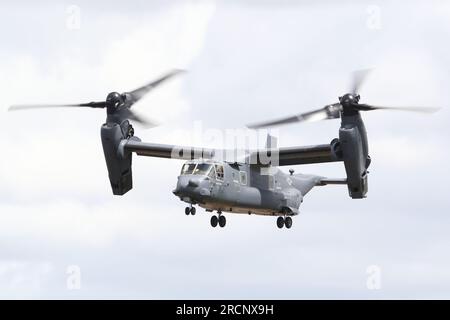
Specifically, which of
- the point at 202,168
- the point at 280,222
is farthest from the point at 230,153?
the point at 280,222

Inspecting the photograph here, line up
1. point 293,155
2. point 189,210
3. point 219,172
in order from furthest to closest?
point 293,155, point 219,172, point 189,210

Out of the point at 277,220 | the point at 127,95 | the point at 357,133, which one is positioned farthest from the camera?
the point at 277,220

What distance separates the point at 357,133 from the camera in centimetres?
4019

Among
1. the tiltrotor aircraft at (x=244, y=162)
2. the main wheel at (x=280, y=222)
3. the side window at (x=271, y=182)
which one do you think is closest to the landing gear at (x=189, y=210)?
the tiltrotor aircraft at (x=244, y=162)

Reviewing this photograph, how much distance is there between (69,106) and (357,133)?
11316 millimetres

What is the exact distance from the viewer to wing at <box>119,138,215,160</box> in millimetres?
43781

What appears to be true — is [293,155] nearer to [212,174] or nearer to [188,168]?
[212,174]

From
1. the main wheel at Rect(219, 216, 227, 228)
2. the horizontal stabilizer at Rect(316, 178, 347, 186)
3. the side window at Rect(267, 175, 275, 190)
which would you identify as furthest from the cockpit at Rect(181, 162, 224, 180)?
the horizontal stabilizer at Rect(316, 178, 347, 186)

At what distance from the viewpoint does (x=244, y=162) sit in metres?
44.6

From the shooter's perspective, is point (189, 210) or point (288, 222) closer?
point (189, 210)

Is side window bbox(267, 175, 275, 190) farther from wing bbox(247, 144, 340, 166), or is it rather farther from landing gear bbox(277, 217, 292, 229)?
landing gear bbox(277, 217, 292, 229)

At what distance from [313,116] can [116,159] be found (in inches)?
307

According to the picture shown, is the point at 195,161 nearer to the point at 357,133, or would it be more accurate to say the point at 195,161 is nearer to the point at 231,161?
the point at 231,161

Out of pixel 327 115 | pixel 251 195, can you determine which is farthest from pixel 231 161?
pixel 327 115
